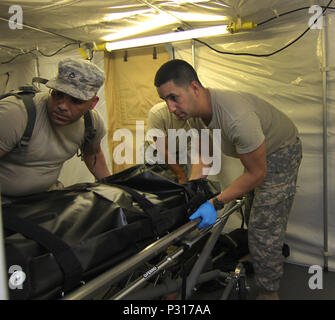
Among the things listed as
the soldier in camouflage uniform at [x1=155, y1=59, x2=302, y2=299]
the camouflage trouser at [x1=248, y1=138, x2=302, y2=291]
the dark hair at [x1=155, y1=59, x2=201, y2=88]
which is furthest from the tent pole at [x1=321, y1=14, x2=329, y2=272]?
the dark hair at [x1=155, y1=59, x2=201, y2=88]

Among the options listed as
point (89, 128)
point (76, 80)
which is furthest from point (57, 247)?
point (89, 128)

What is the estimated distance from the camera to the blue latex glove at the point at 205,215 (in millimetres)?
1334

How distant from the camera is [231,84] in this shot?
117 inches

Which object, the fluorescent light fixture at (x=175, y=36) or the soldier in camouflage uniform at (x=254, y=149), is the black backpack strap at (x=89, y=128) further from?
the fluorescent light fixture at (x=175, y=36)

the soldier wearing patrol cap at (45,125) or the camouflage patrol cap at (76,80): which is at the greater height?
the camouflage patrol cap at (76,80)

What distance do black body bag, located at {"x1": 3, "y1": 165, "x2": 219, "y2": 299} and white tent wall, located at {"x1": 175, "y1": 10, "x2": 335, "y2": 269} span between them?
1773 mm

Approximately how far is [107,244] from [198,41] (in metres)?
2.69

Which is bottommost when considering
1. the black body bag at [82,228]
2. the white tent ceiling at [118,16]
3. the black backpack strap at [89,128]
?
the black body bag at [82,228]

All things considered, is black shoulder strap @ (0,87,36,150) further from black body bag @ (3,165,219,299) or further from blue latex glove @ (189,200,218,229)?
blue latex glove @ (189,200,218,229)

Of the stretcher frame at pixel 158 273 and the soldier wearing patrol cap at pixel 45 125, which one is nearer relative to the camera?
the stretcher frame at pixel 158 273

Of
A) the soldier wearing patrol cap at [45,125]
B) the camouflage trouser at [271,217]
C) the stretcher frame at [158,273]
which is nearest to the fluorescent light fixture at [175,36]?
the camouflage trouser at [271,217]

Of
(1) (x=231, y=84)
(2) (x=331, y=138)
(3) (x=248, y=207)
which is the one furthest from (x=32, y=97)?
(2) (x=331, y=138)

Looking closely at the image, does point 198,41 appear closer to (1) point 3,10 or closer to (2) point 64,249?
(1) point 3,10

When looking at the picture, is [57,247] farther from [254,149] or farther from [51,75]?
[51,75]
